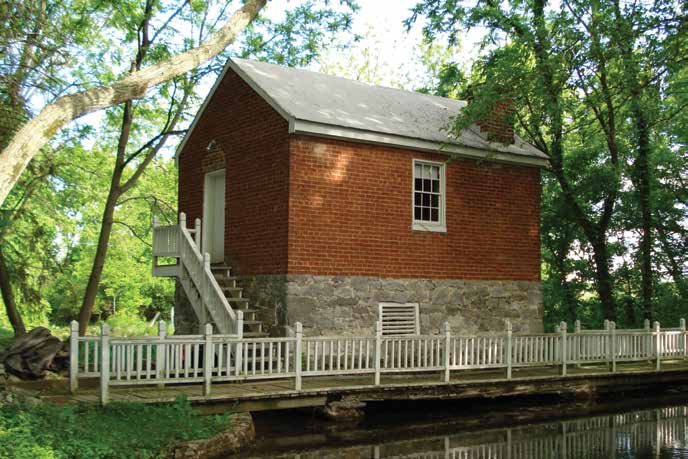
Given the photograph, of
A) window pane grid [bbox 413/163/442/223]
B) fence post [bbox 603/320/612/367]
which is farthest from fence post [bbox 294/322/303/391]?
fence post [bbox 603/320/612/367]

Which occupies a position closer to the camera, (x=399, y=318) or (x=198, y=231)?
(x=399, y=318)

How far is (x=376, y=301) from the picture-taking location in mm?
15484

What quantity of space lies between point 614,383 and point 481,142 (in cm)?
619

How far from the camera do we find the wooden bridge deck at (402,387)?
11.2 metres

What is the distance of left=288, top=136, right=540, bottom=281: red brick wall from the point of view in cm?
1484

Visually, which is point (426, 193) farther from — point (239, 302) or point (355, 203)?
point (239, 302)

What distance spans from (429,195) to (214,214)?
509 centimetres

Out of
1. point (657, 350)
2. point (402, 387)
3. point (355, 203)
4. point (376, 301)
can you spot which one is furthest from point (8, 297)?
point (657, 350)

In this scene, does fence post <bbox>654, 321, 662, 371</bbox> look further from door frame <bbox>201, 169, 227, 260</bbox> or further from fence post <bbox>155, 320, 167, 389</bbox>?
fence post <bbox>155, 320, 167, 389</bbox>

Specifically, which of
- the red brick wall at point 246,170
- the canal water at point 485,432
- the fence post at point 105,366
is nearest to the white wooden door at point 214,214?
the red brick wall at point 246,170

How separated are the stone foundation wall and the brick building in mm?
27

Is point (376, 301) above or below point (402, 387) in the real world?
above

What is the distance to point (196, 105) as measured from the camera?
85.8 ft

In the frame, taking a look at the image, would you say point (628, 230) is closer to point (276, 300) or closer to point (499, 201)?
point (499, 201)
